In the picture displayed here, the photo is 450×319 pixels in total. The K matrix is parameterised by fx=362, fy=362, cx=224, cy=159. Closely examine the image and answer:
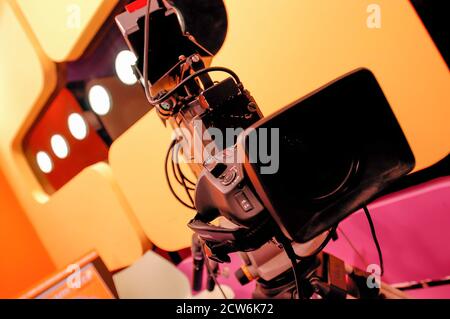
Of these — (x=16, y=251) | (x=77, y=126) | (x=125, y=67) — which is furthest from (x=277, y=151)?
(x=16, y=251)

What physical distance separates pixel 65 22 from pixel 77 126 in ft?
1.84

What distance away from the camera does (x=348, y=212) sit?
0.68m

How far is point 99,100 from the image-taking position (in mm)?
1851

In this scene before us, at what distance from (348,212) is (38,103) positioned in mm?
1911

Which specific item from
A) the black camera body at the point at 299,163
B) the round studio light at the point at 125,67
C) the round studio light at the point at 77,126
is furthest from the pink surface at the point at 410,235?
the round studio light at the point at 77,126

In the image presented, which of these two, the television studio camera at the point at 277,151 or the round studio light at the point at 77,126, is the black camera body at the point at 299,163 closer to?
the television studio camera at the point at 277,151

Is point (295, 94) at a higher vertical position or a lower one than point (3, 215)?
lower

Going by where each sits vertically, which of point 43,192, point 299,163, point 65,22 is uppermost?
point 65,22

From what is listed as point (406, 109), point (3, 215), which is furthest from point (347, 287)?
point (3, 215)

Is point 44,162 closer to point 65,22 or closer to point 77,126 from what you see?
point 77,126

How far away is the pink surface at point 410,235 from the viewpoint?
112 cm

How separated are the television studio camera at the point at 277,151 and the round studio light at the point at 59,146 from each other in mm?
1460

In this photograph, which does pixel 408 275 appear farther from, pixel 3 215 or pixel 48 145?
pixel 3 215
